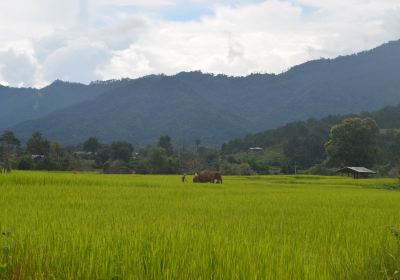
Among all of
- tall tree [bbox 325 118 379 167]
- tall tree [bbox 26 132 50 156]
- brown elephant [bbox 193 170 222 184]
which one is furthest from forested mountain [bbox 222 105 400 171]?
brown elephant [bbox 193 170 222 184]

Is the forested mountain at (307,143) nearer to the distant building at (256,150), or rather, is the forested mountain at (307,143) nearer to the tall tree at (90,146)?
the distant building at (256,150)

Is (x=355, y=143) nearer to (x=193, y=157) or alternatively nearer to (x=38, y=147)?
(x=193, y=157)

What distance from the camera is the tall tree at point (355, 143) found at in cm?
7862

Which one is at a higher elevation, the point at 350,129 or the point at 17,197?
the point at 350,129

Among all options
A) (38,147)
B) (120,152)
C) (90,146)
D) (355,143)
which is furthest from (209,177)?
(90,146)

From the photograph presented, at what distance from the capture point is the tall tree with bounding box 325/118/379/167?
7862cm

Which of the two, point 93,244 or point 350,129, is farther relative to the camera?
point 350,129

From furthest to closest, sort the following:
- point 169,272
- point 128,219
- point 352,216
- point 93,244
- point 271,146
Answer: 1. point 271,146
2. point 352,216
3. point 128,219
4. point 93,244
5. point 169,272

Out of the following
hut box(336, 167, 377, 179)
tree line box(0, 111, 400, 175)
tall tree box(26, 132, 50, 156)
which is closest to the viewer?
hut box(336, 167, 377, 179)

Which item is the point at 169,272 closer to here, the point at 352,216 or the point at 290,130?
the point at 352,216

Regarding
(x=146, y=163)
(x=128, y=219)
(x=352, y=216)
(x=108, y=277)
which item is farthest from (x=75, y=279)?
(x=146, y=163)

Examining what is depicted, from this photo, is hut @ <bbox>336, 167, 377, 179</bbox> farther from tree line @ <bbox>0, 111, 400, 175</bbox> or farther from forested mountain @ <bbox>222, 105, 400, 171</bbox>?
forested mountain @ <bbox>222, 105, 400, 171</bbox>

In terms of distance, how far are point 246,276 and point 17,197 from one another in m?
9.66

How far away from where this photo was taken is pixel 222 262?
3773mm
